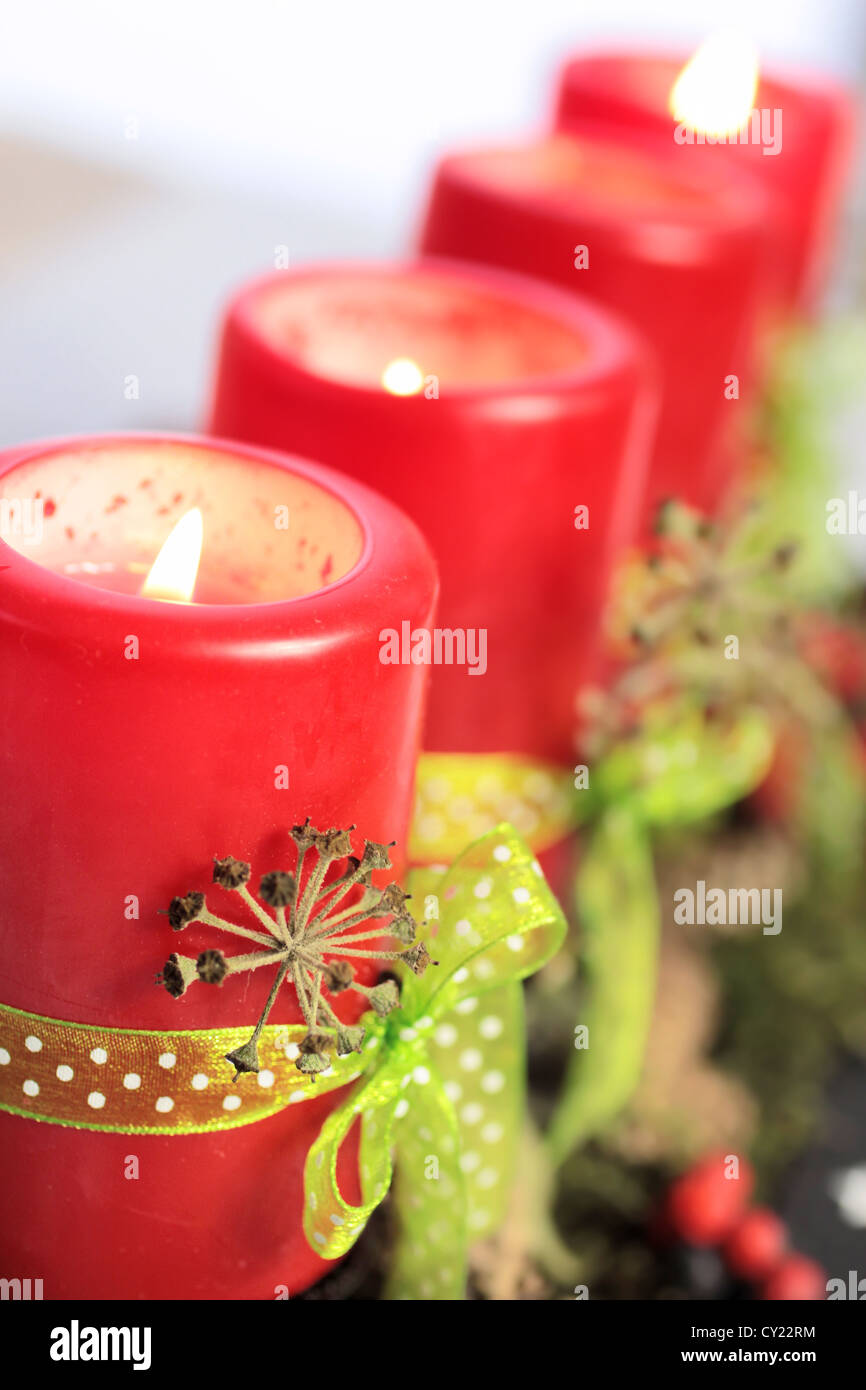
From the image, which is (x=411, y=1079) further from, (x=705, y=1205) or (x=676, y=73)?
(x=676, y=73)

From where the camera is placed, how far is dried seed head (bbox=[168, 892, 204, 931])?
0.39m

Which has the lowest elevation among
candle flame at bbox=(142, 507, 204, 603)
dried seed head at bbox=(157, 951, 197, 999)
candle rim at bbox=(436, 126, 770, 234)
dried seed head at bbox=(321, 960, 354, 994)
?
dried seed head at bbox=(321, 960, 354, 994)

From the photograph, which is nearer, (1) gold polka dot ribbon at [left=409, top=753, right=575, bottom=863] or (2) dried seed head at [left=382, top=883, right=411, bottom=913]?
(2) dried seed head at [left=382, top=883, right=411, bottom=913]

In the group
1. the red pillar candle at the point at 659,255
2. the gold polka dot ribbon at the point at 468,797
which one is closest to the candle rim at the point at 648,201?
the red pillar candle at the point at 659,255

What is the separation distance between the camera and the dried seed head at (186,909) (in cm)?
39

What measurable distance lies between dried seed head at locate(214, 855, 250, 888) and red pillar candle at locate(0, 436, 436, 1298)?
0.01 meters

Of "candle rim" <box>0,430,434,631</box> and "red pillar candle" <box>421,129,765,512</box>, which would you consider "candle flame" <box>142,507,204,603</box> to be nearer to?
"candle rim" <box>0,430,434,631</box>

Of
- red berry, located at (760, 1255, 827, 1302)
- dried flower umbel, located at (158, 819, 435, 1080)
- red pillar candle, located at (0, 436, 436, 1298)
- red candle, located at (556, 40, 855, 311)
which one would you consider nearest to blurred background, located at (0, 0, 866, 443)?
red candle, located at (556, 40, 855, 311)

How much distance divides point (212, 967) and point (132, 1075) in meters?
0.05

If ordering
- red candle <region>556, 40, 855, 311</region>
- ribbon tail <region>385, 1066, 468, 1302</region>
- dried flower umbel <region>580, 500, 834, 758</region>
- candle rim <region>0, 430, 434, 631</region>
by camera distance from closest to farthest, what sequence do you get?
candle rim <region>0, 430, 434, 631</region>
ribbon tail <region>385, 1066, 468, 1302</region>
dried flower umbel <region>580, 500, 834, 758</region>
red candle <region>556, 40, 855, 311</region>

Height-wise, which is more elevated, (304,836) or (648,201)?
(648,201)

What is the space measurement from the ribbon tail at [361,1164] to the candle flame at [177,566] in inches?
6.0

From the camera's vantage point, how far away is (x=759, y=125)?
97cm

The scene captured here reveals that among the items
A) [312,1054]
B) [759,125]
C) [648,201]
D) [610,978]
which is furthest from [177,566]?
[759,125]
